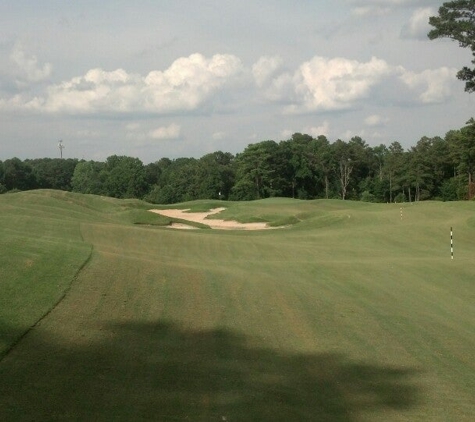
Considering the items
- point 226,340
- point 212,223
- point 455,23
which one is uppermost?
point 455,23

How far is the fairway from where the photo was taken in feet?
26.6

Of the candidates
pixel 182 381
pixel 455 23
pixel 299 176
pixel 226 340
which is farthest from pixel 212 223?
pixel 299 176

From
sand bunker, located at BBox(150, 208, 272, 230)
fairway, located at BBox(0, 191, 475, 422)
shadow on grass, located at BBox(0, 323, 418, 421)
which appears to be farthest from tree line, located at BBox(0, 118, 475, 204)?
shadow on grass, located at BBox(0, 323, 418, 421)

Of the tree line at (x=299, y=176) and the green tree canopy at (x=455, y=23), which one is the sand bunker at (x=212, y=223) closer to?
the green tree canopy at (x=455, y=23)

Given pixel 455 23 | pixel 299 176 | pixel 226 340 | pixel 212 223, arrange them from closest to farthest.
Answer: pixel 226 340
pixel 455 23
pixel 212 223
pixel 299 176

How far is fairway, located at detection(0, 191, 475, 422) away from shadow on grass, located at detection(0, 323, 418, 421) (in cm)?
3

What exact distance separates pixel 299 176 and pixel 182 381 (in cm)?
11329

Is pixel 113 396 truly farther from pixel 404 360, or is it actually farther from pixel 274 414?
pixel 404 360

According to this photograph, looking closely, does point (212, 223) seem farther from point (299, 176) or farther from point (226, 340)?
point (299, 176)

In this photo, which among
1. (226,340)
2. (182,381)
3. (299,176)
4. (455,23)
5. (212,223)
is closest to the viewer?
(182,381)

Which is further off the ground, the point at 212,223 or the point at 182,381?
the point at 182,381

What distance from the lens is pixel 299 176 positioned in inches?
4771

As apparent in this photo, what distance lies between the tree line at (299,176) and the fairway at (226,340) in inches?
3456

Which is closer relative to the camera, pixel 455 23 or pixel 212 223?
pixel 455 23
